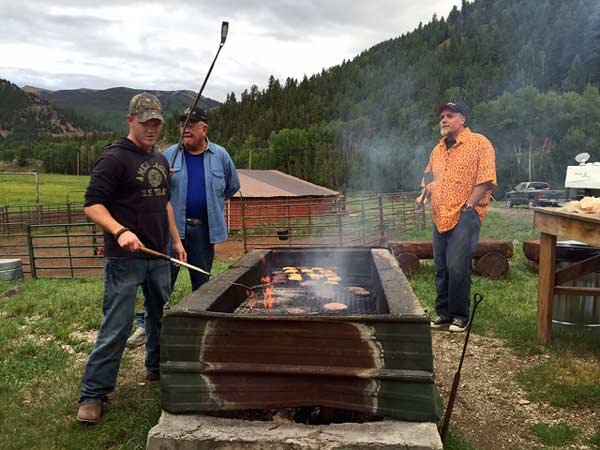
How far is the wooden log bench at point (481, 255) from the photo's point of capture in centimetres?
730

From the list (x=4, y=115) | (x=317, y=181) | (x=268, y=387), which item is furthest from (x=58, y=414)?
(x=4, y=115)

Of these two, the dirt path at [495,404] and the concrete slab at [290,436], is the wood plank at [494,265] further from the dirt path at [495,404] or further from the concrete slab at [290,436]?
the concrete slab at [290,436]

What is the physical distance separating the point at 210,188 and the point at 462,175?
240 cm

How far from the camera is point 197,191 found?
401cm

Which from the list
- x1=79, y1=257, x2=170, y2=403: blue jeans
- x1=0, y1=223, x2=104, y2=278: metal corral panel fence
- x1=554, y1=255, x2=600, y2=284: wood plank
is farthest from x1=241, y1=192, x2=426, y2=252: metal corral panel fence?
x1=79, y1=257, x2=170, y2=403: blue jeans

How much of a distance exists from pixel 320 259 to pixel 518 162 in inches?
1839

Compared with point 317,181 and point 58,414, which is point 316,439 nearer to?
point 58,414

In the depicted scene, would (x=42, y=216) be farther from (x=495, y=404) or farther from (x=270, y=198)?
(x=495, y=404)

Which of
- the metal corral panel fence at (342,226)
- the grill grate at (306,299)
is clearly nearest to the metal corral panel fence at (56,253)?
the metal corral panel fence at (342,226)

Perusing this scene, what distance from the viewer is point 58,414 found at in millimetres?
3119

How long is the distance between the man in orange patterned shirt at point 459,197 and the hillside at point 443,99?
7.55 meters

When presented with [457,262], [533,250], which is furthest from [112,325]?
A: [533,250]

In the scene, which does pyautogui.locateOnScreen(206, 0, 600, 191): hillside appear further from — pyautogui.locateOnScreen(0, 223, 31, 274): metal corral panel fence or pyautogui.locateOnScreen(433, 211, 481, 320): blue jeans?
pyautogui.locateOnScreen(0, 223, 31, 274): metal corral panel fence

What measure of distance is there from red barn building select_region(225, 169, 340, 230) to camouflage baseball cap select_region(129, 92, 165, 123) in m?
16.1
